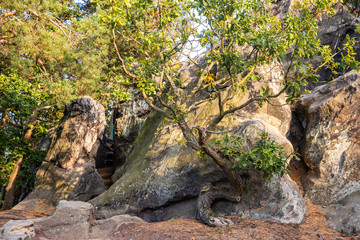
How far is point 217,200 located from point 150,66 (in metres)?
3.71

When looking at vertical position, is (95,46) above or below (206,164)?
above

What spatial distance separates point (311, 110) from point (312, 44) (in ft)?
10.1

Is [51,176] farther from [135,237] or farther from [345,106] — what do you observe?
[345,106]

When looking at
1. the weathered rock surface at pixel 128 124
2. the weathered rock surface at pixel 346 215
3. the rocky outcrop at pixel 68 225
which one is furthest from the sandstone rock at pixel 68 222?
the weathered rock surface at pixel 128 124

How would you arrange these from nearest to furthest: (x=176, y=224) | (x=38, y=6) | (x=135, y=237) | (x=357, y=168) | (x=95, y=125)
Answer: (x=135, y=237) → (x=176, y=224) → (x=357, y=168) → (x=38, y=6) → (x=95, y=125)

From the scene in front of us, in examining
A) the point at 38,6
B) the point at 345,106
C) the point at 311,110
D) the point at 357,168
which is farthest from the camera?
the point at 38,6

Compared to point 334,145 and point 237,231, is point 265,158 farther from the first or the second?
point 334,145

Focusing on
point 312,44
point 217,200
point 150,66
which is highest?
point 312,44

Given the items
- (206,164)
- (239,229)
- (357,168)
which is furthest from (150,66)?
(357,168)

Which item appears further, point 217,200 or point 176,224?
point 217,200

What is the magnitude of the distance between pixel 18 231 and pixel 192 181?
156 inches

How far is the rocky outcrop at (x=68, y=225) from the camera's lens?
4.49 metres

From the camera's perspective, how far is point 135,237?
188 inches

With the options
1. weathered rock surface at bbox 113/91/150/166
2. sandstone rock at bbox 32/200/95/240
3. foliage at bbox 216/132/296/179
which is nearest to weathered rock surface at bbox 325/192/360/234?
foliage at bbox 216/132/296/179
